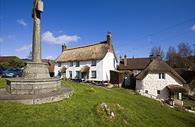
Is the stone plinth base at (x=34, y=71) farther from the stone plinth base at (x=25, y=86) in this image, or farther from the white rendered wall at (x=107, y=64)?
the white rendered wall at (x=107, y=64)

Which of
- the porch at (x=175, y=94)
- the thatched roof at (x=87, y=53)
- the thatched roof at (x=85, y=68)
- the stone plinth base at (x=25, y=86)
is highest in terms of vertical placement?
the thatched roof at (x=87, y=53)

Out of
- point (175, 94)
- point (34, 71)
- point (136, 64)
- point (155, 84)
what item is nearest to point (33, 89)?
point (34, 71)

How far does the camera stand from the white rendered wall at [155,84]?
27.9 meters

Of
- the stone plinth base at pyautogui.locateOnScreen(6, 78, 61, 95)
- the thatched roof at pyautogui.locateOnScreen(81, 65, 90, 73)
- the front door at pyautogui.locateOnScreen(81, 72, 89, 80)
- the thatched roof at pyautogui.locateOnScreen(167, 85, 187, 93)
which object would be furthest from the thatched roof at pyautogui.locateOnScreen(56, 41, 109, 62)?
the stone plinth base at pyautogui.locateOnScreen(6, 78, 61, 95)

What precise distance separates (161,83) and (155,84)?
118 cm

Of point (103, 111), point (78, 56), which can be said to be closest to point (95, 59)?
point (78, 56)

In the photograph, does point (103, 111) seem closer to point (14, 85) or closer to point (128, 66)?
point (14, 85)

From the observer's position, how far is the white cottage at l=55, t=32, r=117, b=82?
108ft

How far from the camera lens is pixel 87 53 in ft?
120

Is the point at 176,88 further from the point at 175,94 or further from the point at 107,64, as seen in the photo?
the point at 107,64

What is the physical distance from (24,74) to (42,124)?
5.37 metres

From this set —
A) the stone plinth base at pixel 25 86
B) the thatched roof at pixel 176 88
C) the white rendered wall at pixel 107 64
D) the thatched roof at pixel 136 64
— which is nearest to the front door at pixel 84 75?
the white rendered wall at pixel 107 64

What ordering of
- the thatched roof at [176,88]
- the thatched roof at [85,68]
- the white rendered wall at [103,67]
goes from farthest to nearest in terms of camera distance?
the thatched roof at [85,68] < the white rendered wall at [103,67] < the thatched roof at [176,88]

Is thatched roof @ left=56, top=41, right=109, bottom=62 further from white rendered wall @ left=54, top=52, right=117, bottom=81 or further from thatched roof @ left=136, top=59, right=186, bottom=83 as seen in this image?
thatched roof @ left=136, top=59, right=186, bottom=83
